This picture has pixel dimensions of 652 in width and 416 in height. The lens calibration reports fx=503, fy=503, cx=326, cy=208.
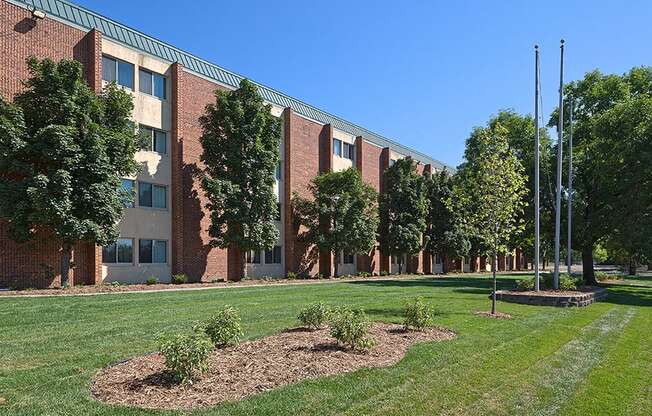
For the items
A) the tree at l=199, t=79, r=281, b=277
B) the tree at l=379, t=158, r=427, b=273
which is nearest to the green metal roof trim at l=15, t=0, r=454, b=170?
the tree at l=199, t=79, r=281, b=277

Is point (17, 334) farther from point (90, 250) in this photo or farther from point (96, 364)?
point (90, 250)

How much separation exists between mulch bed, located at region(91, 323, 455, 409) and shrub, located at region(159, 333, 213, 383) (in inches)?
4.9

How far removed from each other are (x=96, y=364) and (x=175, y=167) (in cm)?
1952

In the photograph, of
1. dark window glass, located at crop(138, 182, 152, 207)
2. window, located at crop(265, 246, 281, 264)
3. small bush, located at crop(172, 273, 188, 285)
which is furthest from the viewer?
window, located at crop(265, 246, 281, 264)

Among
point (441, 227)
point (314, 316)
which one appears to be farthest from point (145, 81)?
point (441, 227)

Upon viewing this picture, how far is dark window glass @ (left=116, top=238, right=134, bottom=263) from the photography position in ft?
75.3

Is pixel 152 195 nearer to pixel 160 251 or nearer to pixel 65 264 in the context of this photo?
pixel 160 251

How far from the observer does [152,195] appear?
24.7 meters

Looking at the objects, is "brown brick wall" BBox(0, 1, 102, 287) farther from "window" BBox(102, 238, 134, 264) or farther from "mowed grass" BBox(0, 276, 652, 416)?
"mowed grass" BBox(0, 276, 652, 416)

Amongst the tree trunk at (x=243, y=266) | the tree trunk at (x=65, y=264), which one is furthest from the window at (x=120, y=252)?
the tree trunk at (x=243, y=266)

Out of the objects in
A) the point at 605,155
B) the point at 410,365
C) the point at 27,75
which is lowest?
the point at 410,365

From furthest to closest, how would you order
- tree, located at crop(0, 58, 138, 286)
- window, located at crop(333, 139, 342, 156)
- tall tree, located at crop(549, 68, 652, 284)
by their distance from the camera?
window, located at crop(333, 139, 342, 156) < tall tree, located at crop(549, 68, 652, 284) < tree, located at crop(0, 58, 138, 286)

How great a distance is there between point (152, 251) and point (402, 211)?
2144cm

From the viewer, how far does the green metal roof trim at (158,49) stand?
21.2m
